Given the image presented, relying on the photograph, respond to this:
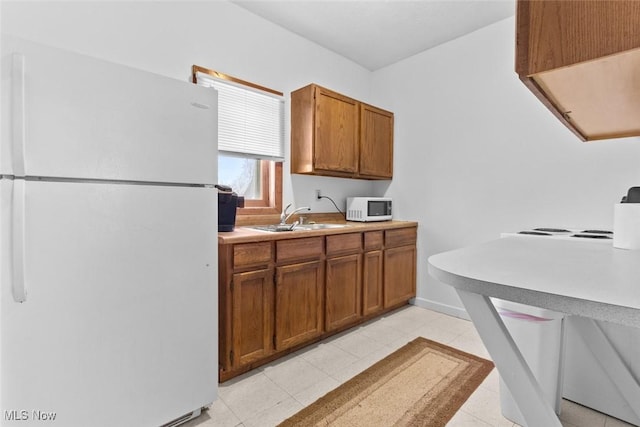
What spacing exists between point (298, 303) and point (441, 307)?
1.66m

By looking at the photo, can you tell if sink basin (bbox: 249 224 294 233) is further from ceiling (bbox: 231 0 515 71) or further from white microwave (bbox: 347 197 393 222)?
ceiling (bbox: 231 0 515 71)

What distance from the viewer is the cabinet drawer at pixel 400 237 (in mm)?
2930

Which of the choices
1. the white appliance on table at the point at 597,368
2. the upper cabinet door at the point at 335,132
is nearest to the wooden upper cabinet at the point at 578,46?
the white appliance on table at the point at 597,368

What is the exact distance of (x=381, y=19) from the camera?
8.64ft

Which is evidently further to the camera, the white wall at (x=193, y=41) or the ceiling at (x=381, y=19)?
the ceiling at (x=381, y=19)

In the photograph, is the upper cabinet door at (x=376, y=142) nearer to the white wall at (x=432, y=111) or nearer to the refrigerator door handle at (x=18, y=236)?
the white wall at (x=432, y=111)

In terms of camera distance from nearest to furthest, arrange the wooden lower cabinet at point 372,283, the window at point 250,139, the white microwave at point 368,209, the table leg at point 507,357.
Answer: the table leg at point 507,357
the window at point 250,139
the wooden lower cabinet at point 372,283
the white microwave at point 368,209

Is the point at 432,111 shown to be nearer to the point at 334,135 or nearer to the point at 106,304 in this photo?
the point at 334,135

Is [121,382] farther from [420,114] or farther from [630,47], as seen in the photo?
[420,114]

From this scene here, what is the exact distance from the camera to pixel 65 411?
1.20 m

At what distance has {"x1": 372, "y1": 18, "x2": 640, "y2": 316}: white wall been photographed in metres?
2.28

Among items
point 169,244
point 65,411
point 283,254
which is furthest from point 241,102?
point 65,411

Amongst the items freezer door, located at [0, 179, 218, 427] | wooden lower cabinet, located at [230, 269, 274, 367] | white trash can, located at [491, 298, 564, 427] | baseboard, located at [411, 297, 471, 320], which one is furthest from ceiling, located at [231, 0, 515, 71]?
baseboard, located at [411, 297, 471, 320]

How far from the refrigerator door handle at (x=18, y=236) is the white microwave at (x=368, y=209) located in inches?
97.7
